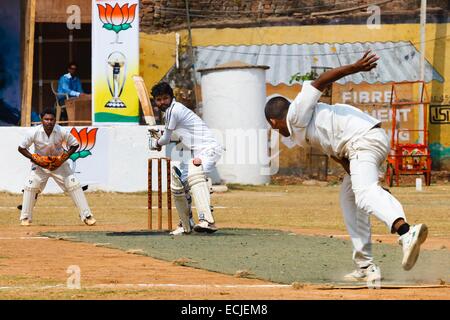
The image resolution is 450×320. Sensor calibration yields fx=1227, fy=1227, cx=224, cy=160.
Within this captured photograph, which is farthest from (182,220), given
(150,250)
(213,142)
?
(150,250)

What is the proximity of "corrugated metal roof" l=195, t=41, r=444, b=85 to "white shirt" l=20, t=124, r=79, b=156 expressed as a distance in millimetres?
19126

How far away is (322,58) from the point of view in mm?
38969

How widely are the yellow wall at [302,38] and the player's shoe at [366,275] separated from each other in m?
27.5

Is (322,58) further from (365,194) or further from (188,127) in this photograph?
(365,194)

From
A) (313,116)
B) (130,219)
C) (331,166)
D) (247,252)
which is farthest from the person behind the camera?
(331,166)

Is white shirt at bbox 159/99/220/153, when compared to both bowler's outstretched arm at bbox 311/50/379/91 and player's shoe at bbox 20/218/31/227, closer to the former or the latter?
player's shoe at bbox 20/218/31/227

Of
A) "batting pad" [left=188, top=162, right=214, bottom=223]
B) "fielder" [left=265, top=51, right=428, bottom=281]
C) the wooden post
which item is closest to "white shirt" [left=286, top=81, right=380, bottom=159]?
"fielder" [left=265, top=51, right=428, bottom=281]

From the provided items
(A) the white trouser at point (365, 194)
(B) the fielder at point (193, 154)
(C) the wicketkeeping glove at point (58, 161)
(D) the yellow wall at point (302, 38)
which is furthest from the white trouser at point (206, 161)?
(D) the yellow wall at point (302, 38)

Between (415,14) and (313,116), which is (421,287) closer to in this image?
(313,116)

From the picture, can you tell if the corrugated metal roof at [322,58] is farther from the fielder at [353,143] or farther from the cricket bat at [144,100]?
the fielder at [353,143]

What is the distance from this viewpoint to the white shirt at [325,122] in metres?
11.0

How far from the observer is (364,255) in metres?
11.4

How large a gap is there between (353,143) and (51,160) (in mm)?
9064

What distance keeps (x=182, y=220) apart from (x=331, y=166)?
2132 centimetres
